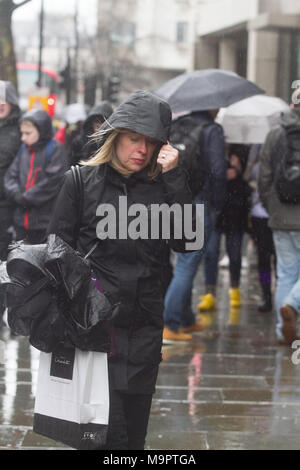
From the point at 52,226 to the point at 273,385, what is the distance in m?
3.03

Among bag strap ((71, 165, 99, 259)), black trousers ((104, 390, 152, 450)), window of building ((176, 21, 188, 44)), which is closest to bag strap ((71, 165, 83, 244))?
bag strap ((71, 165, 99, 259))

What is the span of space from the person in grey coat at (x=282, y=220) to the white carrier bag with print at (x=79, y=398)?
379 cm

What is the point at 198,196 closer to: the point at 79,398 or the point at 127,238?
the point at 127,238

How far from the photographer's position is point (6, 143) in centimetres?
801

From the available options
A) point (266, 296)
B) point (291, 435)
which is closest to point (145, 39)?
point (266, 296)

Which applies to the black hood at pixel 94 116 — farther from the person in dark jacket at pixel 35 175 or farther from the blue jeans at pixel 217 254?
the blue jeans at pixel 217 254

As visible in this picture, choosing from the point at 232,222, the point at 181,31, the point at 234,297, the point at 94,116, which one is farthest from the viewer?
the point at 181,31

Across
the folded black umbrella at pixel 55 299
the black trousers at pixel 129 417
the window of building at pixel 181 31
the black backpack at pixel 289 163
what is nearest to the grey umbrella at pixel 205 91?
the black backpack at pixel 289 163

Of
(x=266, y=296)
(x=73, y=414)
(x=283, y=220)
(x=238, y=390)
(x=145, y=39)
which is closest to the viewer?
(x=73, y=414)

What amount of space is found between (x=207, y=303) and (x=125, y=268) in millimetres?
5573

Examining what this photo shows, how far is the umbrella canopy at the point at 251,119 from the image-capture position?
9.46 m

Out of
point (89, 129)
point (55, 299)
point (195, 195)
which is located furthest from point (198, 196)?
point (55, 299)
